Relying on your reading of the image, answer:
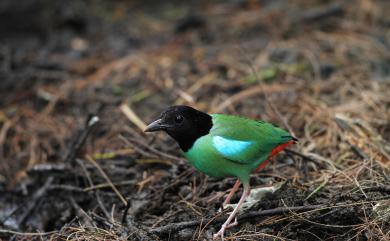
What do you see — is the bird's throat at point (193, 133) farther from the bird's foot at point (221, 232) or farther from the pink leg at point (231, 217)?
the bird's foot at point (221, 232)

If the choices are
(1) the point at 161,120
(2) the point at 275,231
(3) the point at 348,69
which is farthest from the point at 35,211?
(3) the point at 348,69

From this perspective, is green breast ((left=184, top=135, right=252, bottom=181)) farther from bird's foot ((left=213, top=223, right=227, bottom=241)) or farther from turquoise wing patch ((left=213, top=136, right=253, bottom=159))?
bird's foot ((left=213, top=223, right=227, bottom=241))

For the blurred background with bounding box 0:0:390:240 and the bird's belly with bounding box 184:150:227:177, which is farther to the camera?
the blurred background with bounding box 0:0:390:240

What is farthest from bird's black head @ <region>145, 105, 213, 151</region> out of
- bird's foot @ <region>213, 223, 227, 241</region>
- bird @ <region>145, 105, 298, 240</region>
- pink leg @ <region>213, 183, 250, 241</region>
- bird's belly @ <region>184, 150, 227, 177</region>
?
bird's foot @ <region>213, 223, 227, 241</region>

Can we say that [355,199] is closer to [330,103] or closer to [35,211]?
[330,103]

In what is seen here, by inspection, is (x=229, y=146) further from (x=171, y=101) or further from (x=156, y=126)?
(x=171, y=101)

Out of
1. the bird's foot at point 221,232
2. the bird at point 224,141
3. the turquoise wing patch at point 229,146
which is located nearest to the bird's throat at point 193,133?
the bird at point 224,141

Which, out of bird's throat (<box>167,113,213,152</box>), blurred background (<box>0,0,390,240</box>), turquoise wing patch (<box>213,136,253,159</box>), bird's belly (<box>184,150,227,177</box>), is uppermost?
bird's throat (<box>167,113,213,152</box>)
